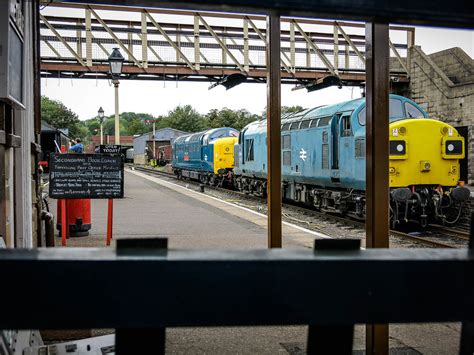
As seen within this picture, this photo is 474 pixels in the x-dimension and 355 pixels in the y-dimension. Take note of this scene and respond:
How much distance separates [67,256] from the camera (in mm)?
1062

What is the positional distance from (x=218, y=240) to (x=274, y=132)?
6.59 m

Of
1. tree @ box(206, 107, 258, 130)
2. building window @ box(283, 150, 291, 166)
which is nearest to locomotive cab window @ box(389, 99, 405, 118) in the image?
building window @ box(283, 150, 291, 166)

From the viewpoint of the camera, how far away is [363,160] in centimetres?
1197

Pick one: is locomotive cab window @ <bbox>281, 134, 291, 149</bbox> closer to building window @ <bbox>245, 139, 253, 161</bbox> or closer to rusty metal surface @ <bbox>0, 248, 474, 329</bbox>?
building window @ <bbox>245, 139, 253, 161</bbox>

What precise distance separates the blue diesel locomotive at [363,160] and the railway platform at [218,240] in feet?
6.01

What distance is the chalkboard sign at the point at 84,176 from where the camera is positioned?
29.0 ft

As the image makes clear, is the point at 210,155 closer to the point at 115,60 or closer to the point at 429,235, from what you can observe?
the point at 115,60

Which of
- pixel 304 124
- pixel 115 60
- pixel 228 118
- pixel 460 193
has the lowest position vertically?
pixel 460 193

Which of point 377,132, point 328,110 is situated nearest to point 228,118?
point 328,110

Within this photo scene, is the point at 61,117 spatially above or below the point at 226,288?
above

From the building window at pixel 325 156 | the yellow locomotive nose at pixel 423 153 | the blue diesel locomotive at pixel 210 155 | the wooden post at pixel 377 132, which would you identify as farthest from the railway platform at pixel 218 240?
the blue diesel locomotive at pixel 210 155

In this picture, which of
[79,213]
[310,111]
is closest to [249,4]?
[79,213]

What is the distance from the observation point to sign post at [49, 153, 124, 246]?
8828 mm

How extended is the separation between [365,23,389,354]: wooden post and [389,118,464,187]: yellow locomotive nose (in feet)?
27.6
